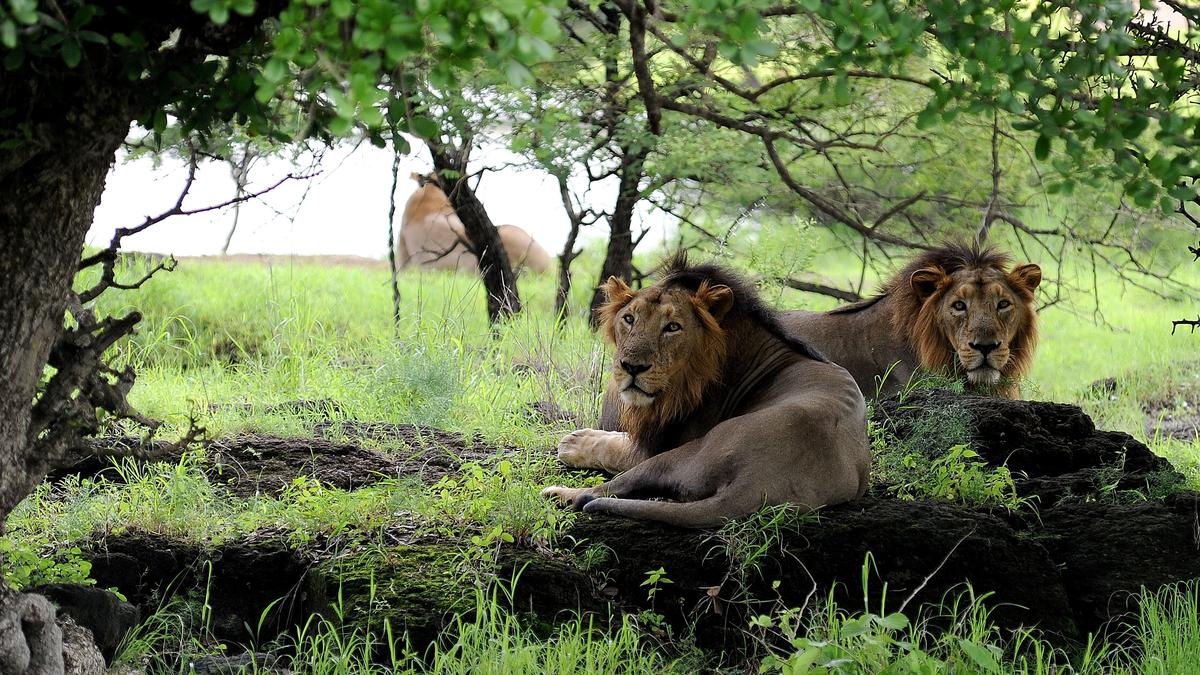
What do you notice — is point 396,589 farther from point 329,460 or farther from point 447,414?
point 447,414

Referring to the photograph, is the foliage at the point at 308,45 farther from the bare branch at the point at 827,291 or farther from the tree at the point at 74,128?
the bare branch at the point at 827,291

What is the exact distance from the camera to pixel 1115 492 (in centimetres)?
507

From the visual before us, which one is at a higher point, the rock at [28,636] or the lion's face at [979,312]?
the lion's face at [979,312]

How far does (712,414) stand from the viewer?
5.15m

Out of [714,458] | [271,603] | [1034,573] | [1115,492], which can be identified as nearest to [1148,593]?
[1034,573]

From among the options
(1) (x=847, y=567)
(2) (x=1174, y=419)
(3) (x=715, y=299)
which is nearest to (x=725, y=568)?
(1) (x=847, y=567)

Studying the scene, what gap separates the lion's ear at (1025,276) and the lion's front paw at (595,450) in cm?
237

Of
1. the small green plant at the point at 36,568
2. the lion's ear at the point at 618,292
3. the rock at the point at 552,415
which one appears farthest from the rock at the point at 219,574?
the rock at the point at 552,415

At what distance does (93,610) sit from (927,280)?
14.3ft

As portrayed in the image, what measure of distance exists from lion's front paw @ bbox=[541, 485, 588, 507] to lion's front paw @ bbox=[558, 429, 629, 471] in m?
0.42

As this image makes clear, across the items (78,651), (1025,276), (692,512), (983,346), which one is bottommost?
(78,651)

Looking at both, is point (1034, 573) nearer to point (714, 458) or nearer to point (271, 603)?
point (714, 458)

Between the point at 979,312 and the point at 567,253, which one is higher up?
the point at 567,253

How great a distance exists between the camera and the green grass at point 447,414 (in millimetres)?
3930
